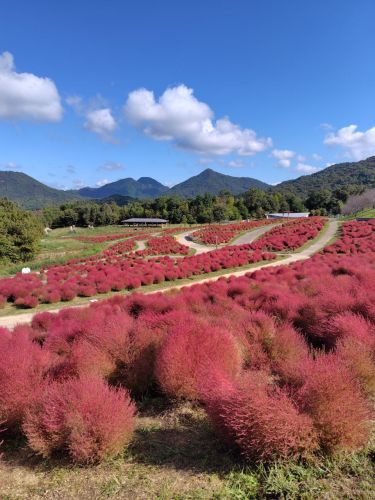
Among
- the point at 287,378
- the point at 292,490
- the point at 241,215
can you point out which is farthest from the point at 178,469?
the point at 241,215

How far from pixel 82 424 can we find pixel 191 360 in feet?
6.37

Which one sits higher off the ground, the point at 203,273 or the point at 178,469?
the point at 178,469

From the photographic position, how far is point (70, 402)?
13.9 feet

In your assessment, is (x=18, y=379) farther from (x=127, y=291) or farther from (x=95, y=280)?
(x=95, y=280)

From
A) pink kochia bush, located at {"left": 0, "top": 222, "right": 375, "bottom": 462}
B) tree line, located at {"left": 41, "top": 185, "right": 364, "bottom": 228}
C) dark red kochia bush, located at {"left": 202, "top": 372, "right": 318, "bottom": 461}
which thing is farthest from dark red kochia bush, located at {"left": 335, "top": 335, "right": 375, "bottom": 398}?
tree line, located at {"left": 41, "top": 185, "right": 364, "bottom": 228}

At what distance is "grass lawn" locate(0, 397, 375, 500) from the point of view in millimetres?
3512

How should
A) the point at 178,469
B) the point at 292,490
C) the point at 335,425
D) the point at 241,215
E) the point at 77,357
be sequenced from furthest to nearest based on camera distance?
the point at 241,215 < the point at 77,357 < the point at 178,469 < the point at 335,425 < the point at 292,490

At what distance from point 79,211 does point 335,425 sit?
12812 centimetres

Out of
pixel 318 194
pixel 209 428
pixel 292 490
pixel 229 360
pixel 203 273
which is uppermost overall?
pixel 318 194

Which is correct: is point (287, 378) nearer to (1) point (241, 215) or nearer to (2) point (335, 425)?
(2) point (335, 425)

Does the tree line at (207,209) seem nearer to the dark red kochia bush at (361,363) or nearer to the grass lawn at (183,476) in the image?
the dark red kochia bush at (361,363)

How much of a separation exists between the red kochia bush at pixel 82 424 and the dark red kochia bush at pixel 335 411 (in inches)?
86.6

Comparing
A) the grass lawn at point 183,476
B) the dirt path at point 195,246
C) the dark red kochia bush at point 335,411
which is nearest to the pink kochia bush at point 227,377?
the dark red kochia bush at point 335,411

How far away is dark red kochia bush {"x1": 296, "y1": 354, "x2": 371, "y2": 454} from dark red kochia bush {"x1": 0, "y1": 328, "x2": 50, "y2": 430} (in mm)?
3871
